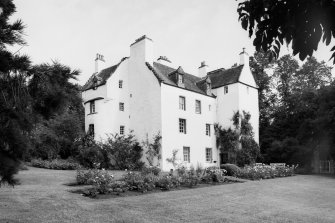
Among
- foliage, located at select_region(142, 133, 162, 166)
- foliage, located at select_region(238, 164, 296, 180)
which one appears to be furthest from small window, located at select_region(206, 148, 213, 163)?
foliage, located at select_region(238, 164, 296, 180)

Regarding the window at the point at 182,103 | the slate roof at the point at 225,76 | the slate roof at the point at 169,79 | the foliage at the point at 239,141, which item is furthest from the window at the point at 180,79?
the foliage at the point at 239,141

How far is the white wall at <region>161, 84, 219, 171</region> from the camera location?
2717cm

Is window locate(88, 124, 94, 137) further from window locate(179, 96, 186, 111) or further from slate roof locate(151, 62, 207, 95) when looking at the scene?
window locate(179, 96, 186, 111)

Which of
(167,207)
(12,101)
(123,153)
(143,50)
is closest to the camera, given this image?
(12,101)

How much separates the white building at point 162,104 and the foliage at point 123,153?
1051 mm

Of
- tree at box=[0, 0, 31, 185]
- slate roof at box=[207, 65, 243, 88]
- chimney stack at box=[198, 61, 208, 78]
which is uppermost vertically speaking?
chimney stack at box=[198, 61, 208, 78]

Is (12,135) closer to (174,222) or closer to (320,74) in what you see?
(174,222)

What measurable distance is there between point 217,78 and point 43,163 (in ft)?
62.0

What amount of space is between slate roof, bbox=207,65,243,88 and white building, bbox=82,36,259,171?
0.14m

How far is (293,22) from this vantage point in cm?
333

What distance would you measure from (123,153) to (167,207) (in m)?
16.2

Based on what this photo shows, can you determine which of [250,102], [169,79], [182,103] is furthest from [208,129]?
[169,79]

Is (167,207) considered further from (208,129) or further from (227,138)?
(208,129)

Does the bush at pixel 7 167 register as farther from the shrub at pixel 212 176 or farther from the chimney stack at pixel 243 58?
the chimney stack at pixel 243 58
